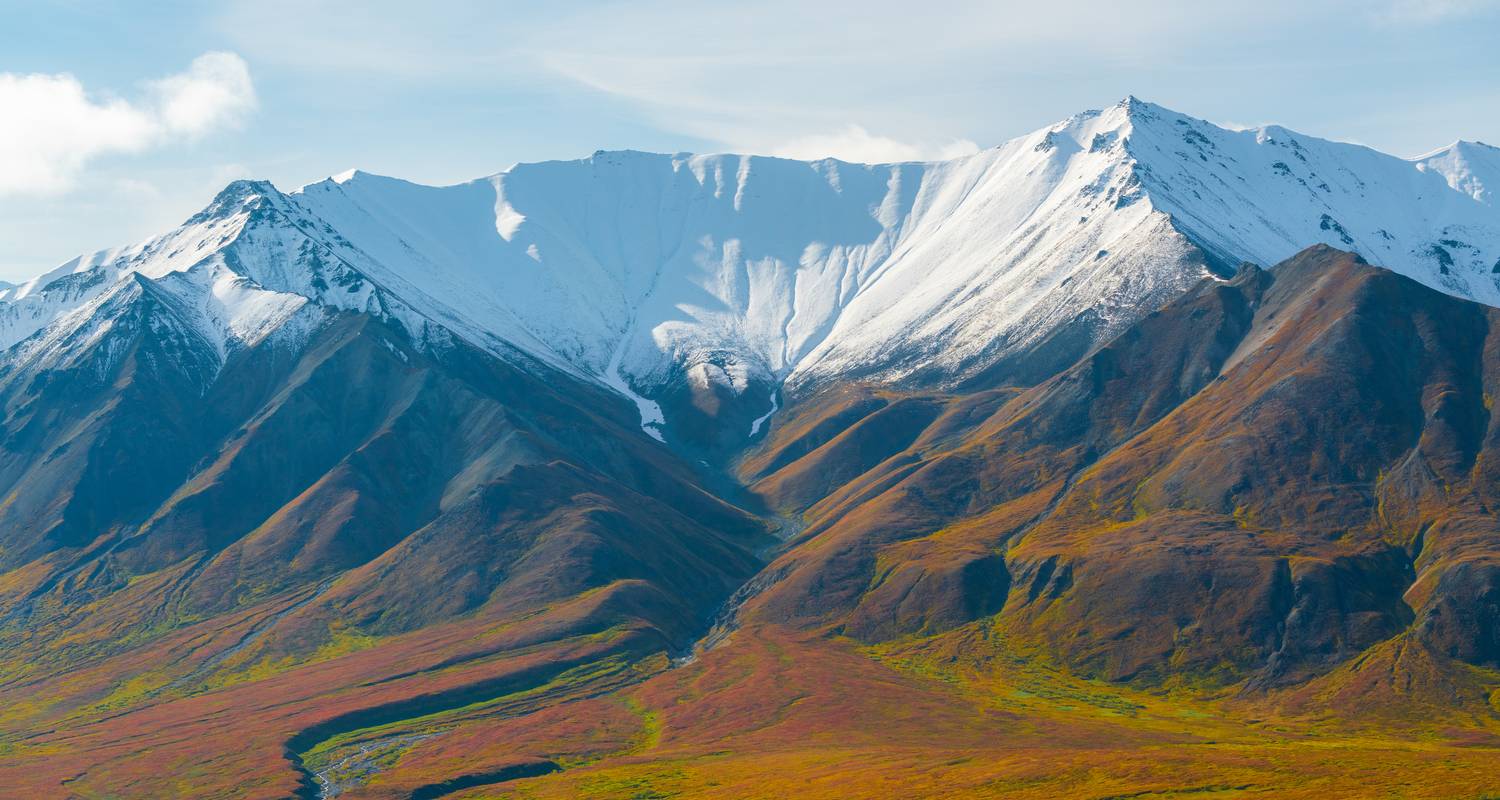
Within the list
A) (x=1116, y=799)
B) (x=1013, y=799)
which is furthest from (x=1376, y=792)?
(x=1013, y=799)

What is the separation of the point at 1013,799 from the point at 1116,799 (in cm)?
1314

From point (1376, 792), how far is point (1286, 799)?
35.0ft

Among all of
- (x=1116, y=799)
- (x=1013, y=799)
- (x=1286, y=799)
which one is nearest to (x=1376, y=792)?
(x=1286, y=799)

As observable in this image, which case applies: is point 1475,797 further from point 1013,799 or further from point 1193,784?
point 1013,799

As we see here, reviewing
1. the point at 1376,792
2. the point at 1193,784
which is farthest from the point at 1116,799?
the point at 1376,792

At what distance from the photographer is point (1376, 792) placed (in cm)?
18700

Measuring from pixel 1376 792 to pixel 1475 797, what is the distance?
11233 millimetres

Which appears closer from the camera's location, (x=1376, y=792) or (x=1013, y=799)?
(x=1376, y=792)

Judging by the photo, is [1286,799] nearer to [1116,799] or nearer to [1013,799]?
[1116,799]

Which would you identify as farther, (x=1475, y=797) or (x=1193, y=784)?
(x=1193, y=784)

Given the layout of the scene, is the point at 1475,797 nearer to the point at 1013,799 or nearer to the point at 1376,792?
the point at 1376,792

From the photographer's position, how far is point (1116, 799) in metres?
195

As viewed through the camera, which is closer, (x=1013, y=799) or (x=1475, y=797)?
(x=1475, y=797)

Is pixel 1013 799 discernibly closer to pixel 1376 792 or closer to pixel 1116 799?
pixel 1116 799
